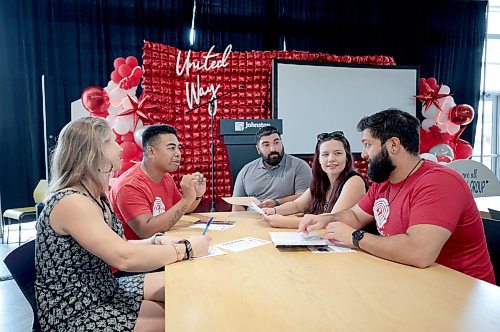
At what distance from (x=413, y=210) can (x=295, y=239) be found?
521mm

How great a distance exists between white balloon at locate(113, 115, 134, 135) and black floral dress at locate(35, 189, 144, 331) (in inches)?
127

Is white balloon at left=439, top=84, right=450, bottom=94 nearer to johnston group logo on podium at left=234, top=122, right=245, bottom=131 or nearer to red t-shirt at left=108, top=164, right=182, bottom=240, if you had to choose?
johnston group logo on podium at left=234, top=122, right=245, bottom=131

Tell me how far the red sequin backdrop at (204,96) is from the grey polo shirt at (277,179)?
1.19 metres

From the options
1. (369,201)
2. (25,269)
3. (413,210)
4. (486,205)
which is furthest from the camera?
(486,205)

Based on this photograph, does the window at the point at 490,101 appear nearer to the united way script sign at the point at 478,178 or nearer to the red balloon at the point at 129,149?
the united way script sign at the point at 478,178

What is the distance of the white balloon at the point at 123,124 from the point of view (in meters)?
4.51

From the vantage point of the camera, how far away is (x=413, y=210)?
59.5 inches

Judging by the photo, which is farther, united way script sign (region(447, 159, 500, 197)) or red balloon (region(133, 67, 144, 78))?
red balloon (region(133, 67, 144, 78))

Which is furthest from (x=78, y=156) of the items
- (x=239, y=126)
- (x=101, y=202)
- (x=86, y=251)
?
(x=239, y=126)

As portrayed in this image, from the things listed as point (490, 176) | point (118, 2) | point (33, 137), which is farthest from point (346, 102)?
point (33, 137)

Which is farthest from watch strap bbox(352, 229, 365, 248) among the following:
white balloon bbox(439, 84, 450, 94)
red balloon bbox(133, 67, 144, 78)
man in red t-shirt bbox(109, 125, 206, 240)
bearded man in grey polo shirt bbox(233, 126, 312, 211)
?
white balloon bbox(439, 84, 450, 94)

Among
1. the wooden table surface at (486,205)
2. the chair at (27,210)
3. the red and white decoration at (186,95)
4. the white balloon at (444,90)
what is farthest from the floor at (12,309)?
the white balloon at (444,90)

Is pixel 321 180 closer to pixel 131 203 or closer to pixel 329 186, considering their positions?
pixel 329 186

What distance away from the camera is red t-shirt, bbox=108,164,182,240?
7.22 feet
